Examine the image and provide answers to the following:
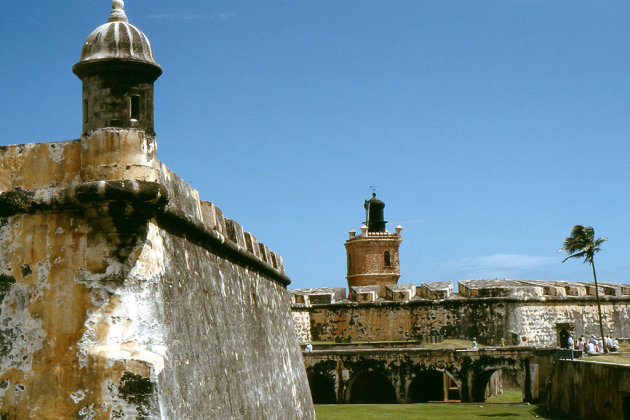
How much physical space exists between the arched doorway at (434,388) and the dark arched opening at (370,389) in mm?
1193

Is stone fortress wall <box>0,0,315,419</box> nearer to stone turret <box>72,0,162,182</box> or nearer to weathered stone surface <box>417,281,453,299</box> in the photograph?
stone turret <box>72,0,162,182</box>

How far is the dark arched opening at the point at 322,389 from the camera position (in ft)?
89.2

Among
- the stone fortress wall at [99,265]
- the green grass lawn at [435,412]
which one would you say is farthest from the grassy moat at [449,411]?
the stone fortress wall at [99,265]

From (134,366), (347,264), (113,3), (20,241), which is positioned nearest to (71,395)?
(134,366)

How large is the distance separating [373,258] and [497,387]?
9.90 m

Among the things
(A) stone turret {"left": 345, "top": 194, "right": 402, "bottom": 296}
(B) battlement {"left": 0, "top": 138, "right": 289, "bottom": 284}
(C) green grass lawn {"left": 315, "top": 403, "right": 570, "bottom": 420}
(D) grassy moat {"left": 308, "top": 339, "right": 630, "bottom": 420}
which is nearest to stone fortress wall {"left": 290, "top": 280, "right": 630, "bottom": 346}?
(D) grassy moat {"left": 308, "top": 339, "right": 630, "bottom": 420}

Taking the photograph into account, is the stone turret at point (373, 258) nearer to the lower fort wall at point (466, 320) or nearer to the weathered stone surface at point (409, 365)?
the lower fort wall at point (466, 320)

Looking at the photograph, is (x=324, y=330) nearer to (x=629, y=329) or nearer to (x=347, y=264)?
(x=347, y=264)

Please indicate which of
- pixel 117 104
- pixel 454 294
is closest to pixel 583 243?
pixel 454 294

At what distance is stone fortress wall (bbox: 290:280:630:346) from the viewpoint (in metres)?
29.8

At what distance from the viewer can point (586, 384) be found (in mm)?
18797

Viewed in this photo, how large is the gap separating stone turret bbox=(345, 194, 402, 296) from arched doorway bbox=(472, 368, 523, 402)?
26.6ft

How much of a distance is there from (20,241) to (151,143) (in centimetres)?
134

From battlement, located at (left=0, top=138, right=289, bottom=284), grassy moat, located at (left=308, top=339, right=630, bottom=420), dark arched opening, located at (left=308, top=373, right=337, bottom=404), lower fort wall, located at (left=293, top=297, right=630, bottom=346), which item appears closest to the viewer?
battlement, located at (left=0, top=138, right=289, bottom=284)
